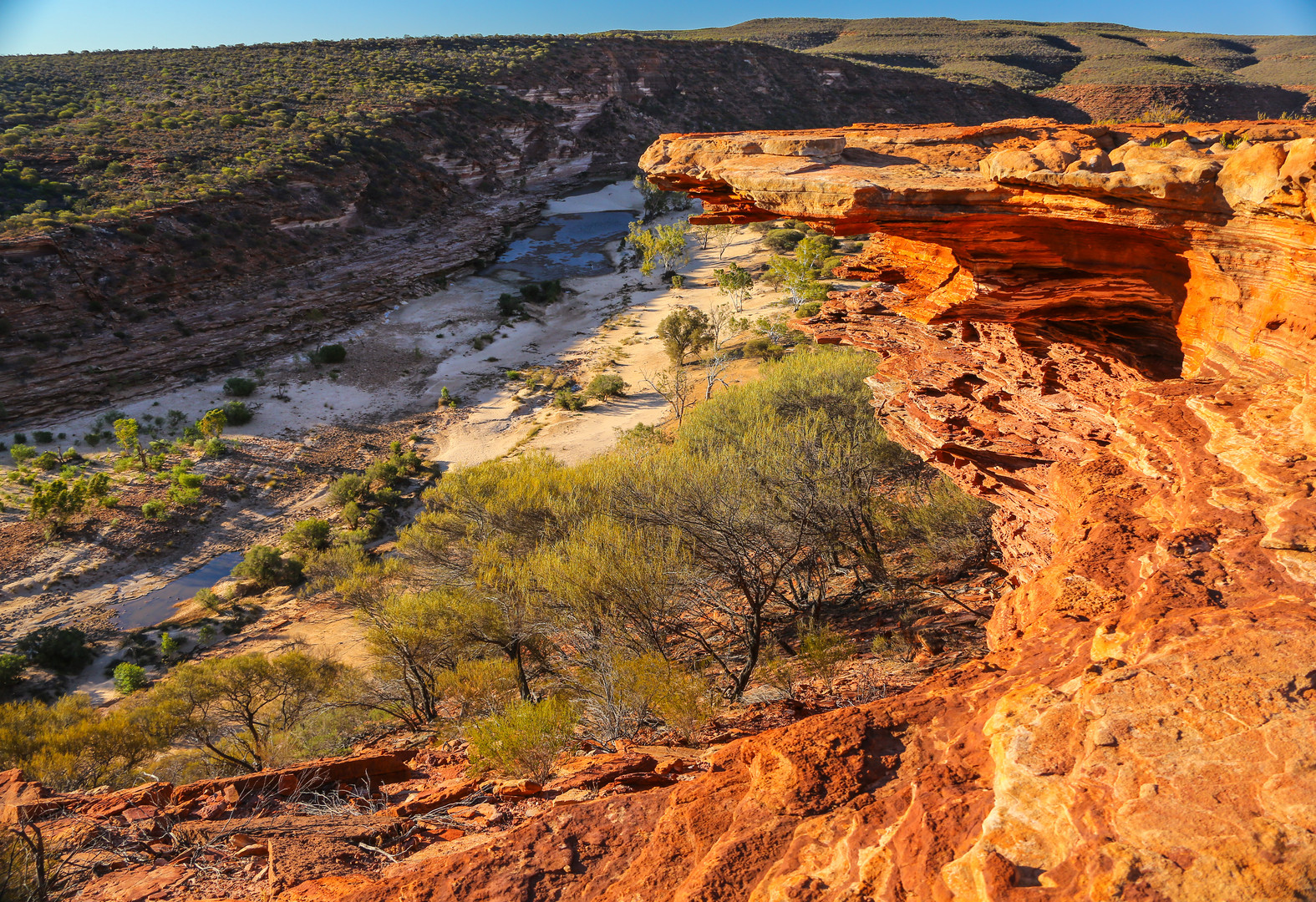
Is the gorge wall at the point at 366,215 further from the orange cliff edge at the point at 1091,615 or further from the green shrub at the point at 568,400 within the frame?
the orange cliff edge at the point at 1091,615

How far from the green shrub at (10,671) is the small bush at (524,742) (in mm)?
Result: 15295

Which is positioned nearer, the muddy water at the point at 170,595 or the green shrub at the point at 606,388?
the muddy water at the point at 170,595

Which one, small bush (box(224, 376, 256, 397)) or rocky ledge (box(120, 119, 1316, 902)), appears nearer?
rocky ledge (box(120, 119, 1316, 902))

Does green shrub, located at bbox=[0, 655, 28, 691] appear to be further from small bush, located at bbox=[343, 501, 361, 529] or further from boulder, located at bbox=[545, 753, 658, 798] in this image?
boulder, located at bbox=[545, 753, 658, 798]

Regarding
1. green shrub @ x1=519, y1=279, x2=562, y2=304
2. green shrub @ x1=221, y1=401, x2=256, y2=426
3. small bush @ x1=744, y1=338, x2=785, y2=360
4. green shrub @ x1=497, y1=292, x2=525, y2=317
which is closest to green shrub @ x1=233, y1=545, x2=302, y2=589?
green shrub @ x1=221, y1=401, x2=256, y2=426

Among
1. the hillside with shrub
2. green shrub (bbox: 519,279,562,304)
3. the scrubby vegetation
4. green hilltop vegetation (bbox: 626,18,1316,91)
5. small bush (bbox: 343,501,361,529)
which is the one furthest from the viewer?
green hilltop vegetation (bbox: 626,18,1316,91)

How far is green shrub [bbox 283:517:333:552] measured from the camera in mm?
20500

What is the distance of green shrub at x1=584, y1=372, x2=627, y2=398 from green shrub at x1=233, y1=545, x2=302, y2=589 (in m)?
13.2

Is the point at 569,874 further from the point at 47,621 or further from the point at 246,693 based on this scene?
the point at 47,621

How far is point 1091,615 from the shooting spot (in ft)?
14.1

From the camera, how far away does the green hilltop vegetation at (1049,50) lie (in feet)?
238

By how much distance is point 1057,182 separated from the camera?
5344mm

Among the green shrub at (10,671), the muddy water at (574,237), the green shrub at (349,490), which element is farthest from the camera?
the muddy water at (574,237)

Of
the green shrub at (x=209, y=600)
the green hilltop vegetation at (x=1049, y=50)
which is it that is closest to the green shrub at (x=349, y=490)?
the green shrub at (x=209, y=600)
